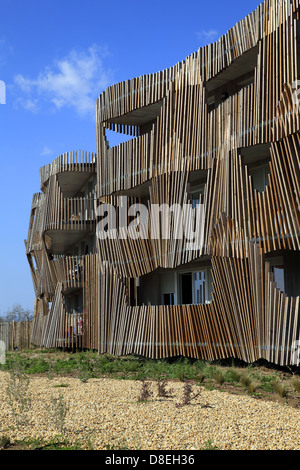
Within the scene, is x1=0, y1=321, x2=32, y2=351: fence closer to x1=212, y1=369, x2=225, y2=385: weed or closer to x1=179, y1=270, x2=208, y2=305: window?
x1=179, y1=270, x2=208, y2=305: window

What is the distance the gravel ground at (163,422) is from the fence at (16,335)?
1884 cm

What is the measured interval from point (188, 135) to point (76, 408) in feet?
33.7

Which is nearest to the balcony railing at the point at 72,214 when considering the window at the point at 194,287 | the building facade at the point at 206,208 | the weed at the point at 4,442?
the building facade at the point at 206,208

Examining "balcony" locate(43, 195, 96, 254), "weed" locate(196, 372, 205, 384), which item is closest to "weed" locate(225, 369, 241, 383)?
"weed" locate(196, 372, 205, 384)

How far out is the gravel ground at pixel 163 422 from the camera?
7949mm

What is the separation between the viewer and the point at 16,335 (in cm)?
3078

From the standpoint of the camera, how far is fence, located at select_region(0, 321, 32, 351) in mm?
30719

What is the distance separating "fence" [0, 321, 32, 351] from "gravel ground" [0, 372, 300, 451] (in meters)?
18.8

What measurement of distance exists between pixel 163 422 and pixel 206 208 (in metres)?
8.90

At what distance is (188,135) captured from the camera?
59.9 ft
